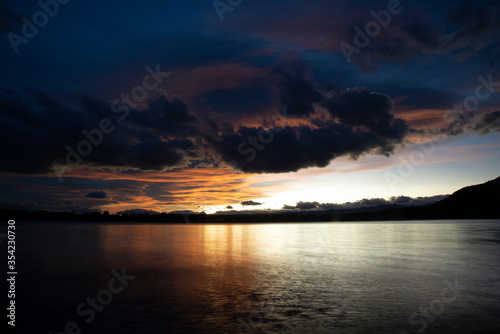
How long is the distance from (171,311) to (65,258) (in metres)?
28.8

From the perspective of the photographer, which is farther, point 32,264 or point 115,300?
point 32,264

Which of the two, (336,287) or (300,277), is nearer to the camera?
(336,287)

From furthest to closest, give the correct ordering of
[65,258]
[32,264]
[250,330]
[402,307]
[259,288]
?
[65,258] → [32,264] → [259,288] → [402,307] → [250,330]

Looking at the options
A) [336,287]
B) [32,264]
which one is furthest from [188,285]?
[32,264]

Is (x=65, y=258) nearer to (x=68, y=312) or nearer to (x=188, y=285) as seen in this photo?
(x=188, y=285)

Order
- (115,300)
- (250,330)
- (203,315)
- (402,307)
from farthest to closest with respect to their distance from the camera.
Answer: (115,300)
(402,307)
(203,315)
(250,330)

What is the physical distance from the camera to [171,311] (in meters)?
17.8

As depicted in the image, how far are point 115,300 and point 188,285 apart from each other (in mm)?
5936

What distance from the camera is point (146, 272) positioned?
3084cm

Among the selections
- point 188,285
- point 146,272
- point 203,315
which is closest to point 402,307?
point 203,315

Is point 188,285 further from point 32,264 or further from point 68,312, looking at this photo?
point 32,264

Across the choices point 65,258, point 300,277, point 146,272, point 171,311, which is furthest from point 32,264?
point 300,277

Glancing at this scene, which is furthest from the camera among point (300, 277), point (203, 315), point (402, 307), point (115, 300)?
point (300, 277)

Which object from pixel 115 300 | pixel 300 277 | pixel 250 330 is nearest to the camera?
pixel 250 330
